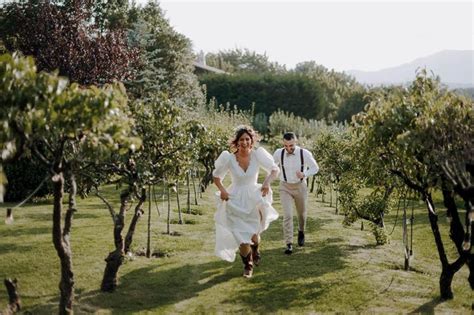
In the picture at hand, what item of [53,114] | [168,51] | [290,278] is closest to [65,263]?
[53,114]

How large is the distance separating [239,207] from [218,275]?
1220 mm

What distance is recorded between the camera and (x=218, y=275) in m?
8.64

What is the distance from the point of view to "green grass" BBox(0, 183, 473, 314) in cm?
731

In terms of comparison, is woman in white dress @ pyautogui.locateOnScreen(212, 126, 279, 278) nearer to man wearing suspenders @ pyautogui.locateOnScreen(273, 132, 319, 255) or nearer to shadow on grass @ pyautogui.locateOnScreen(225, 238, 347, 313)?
shadow on grass @ pyautogui.locateOnScreen(225, 238, 347, 313)

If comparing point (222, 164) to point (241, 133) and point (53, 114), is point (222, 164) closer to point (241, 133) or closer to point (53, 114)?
point (241, 133)

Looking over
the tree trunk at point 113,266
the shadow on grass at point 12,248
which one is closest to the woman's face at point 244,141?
the tree trunk at point 113,266

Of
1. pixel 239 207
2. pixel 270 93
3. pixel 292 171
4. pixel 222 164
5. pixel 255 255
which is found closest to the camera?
pixel 239 207

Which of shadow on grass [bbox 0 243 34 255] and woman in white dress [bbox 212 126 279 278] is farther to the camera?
shadow on grass [bbox 0 243 34 255]

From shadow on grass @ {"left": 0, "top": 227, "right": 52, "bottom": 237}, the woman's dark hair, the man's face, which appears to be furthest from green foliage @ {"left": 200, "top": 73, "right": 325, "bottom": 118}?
the woman's dark hair

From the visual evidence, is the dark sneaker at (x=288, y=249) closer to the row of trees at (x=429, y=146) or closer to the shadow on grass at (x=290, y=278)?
the shadow on grass at (x=290, y=278)

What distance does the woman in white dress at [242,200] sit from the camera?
8430 mm

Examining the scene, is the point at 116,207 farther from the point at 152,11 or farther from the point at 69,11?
the point at 152,11

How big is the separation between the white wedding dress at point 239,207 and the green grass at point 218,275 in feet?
1.98

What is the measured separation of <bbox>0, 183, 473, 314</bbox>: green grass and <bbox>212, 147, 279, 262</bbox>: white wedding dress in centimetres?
60
